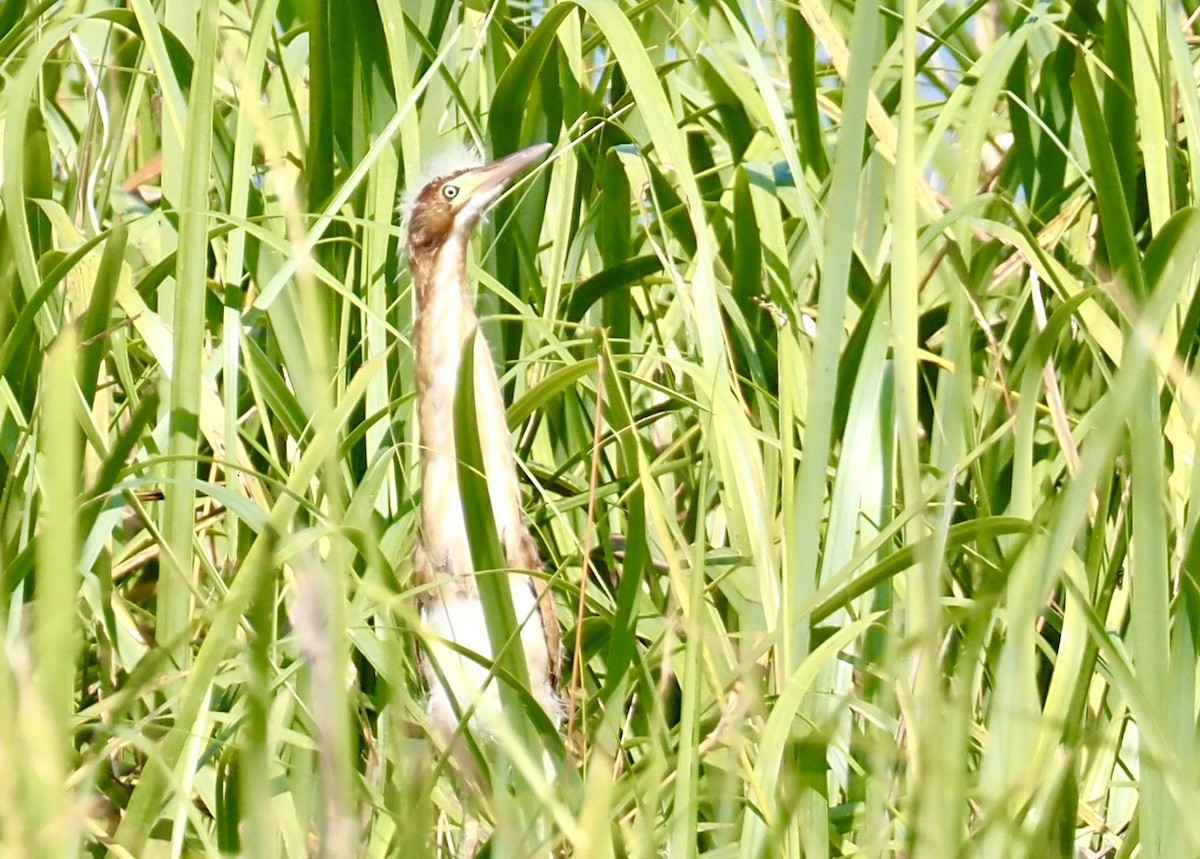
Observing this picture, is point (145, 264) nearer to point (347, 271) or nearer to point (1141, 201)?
point (347, 271)

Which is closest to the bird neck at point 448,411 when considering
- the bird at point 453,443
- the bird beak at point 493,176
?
the bird at point 453,443

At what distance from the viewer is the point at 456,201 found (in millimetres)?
2164

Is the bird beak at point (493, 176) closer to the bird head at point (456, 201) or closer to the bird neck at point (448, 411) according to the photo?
the bird head at point (456, 201)

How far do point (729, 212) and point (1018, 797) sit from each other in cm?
118

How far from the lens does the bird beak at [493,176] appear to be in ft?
6.84

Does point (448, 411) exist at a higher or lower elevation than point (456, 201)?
lower

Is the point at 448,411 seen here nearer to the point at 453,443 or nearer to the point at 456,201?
the point at 453,443

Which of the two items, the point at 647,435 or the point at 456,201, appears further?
the point at 647,435

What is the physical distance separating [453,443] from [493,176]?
0.36 metres

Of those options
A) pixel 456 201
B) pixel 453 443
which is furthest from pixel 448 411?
pixel 456 201

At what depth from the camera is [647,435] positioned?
228cm

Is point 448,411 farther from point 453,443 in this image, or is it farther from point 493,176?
point 493,176

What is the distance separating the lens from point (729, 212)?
7.57 ft

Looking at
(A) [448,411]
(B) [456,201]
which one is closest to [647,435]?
(A) [448,411]
